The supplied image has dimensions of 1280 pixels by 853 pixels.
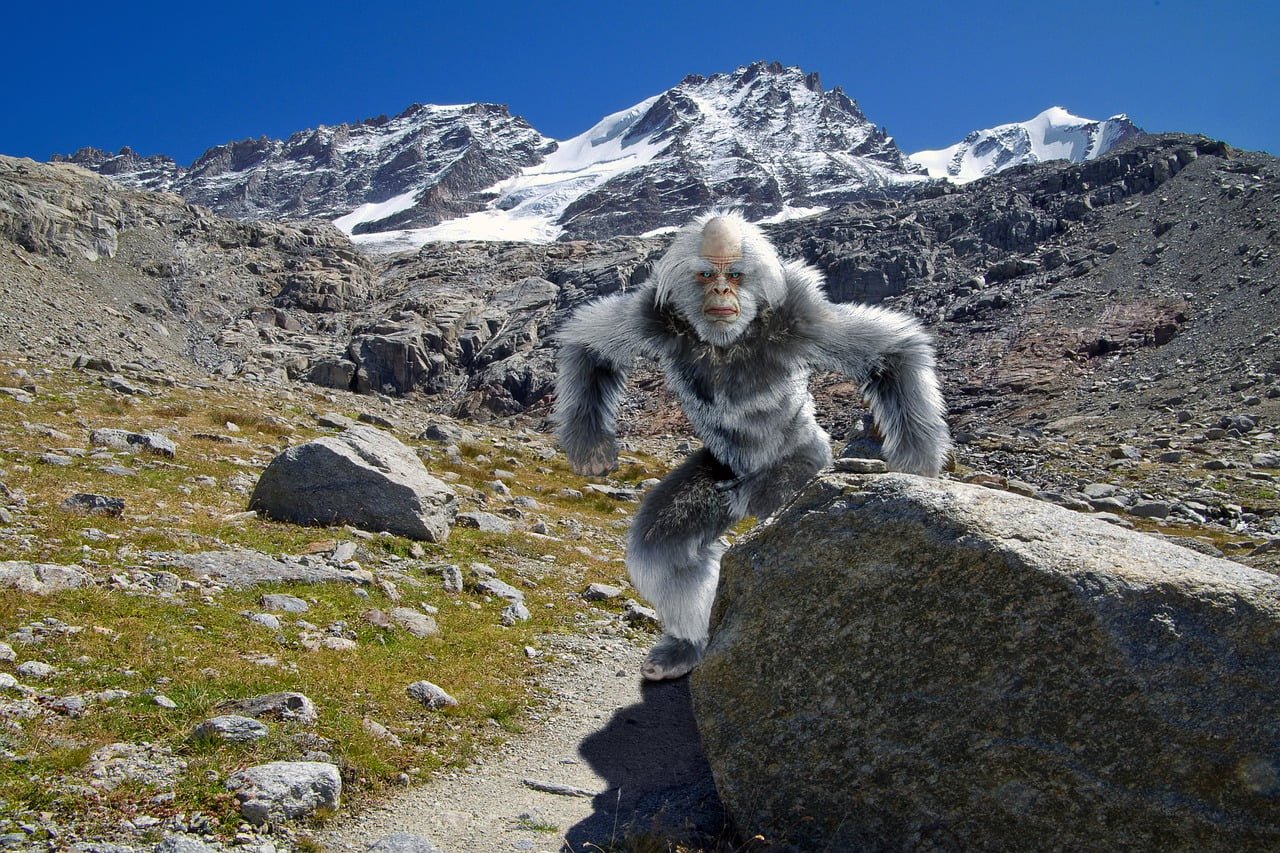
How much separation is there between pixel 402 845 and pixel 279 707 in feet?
4.11

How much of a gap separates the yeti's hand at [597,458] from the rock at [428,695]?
1662 mm

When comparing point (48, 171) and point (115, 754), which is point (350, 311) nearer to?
point (48, 171)

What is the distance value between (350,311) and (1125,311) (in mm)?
60855

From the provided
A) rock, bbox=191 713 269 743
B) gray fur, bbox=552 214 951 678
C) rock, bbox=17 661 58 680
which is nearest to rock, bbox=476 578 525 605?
gray fur, bbox=552 214 951 678

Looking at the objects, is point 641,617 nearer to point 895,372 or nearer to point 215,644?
point 215,644

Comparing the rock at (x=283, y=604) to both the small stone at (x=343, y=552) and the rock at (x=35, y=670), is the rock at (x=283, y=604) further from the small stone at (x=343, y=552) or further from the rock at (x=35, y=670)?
the rock at (x=35, y=670)

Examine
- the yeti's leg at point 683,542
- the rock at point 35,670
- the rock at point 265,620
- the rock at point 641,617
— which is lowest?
the rock at point 641,617

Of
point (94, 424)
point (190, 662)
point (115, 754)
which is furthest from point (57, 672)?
point (94, 424)

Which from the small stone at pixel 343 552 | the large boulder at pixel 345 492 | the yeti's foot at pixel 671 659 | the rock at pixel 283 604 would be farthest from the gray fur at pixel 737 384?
the large boulder at pixel 345 492

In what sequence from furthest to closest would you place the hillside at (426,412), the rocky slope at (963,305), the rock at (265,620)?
1. the rocky slope at (963,305)
2. the rock at (265,620)
3. the hillside at (426,412)

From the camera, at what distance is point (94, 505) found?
735 centimetres

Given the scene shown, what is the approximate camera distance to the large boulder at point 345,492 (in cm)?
873

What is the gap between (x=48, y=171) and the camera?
68.9 metres

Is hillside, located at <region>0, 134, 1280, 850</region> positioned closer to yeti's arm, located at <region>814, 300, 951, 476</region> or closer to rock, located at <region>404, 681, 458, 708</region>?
rock, located at <region>404, 681, 458, 708</region>
